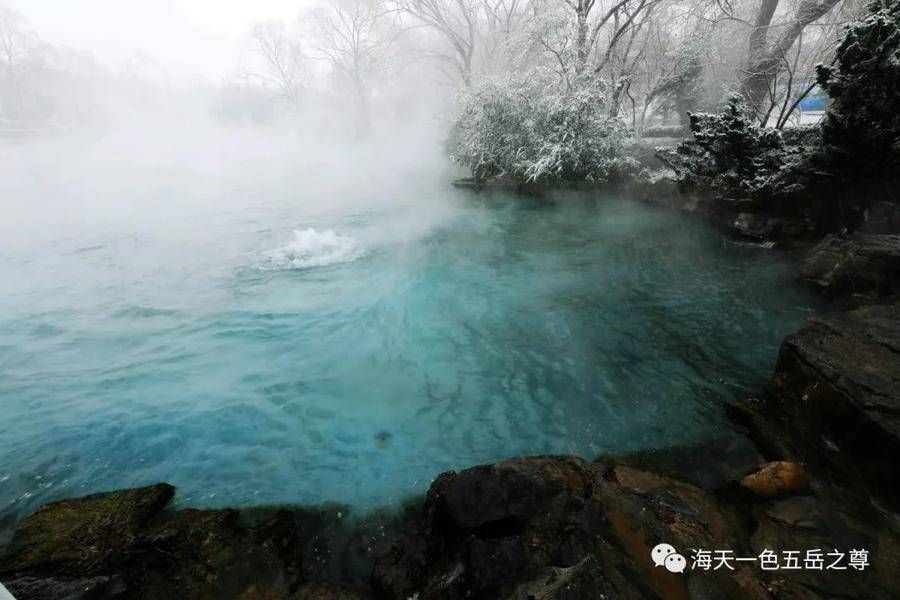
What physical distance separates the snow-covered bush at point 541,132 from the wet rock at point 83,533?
33.1 feet

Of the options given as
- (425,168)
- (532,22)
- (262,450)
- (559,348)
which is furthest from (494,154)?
(262,450)

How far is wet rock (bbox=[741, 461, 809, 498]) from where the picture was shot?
2.85 metres

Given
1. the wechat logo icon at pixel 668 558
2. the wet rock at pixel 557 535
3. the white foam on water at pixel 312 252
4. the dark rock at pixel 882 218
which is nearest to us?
the wet rock at pixel 557 535

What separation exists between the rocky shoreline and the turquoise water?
1.48 feet

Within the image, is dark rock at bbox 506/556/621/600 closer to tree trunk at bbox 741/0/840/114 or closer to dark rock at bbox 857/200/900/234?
dark rock at bbox 857/200/900/234

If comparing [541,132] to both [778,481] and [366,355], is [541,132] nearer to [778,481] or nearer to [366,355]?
[366,355]

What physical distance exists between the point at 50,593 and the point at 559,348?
469 cm

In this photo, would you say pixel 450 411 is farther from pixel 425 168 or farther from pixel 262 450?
pixel 425 168

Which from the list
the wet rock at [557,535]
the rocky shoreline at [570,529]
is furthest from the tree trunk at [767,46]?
the wet rock at [557,535]

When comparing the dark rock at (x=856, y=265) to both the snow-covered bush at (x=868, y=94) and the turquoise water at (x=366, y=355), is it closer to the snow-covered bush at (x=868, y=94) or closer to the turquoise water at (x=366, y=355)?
the turquoise water at (x=366, y=355)

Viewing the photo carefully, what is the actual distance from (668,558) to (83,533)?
3.68m

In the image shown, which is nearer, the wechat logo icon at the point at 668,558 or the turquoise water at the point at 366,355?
the wechat logo icon at the point at 668,558

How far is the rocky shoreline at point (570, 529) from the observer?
2.27 metres

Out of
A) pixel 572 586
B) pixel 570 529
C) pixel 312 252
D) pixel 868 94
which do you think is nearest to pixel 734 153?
pixel 868 94
